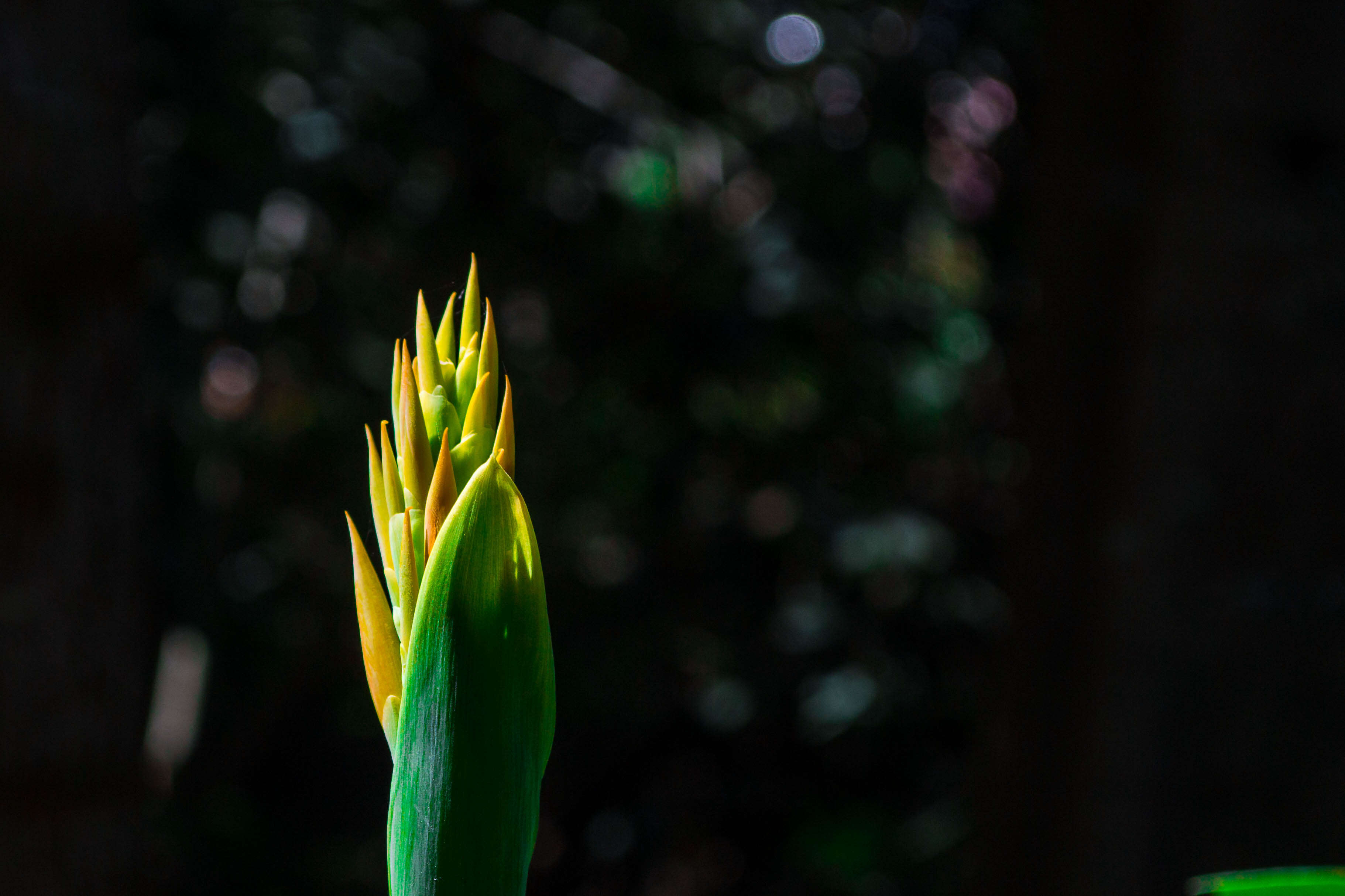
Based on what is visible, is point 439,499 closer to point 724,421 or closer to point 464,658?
point 464,658

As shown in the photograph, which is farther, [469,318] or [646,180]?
[646,180]

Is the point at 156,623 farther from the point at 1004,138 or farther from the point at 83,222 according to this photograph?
the point at 1004,138

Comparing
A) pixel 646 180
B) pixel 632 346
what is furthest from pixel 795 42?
pixel 632 346

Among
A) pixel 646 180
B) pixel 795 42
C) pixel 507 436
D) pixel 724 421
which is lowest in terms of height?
pixel 724 421

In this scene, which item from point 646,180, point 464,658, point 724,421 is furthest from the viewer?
point 724,421

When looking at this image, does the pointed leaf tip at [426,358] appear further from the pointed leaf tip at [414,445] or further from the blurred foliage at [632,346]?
the blurred foliage at [632,346]

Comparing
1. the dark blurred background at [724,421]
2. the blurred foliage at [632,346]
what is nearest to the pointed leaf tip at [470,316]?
the dark blurred background at [724,421]

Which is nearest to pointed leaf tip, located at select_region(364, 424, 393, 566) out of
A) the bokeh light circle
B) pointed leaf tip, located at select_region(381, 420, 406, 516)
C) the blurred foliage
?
pointed leaf tip, located at select_region(381, 420, 406, 516)
